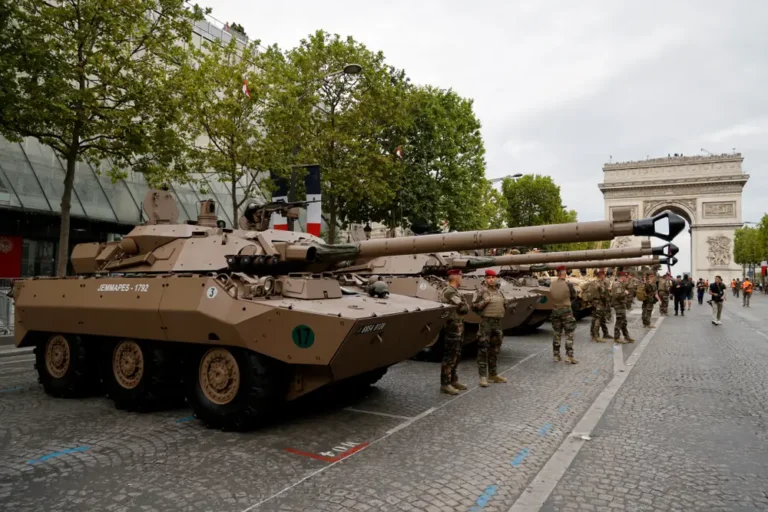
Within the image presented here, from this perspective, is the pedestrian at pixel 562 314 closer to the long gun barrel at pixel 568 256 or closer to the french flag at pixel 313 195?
the long gun barrel at pixel 568 256

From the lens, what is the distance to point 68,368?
795cm

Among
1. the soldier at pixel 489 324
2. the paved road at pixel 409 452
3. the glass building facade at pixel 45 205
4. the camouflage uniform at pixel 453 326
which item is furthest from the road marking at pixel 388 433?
the glass building facade at pixel 45 205

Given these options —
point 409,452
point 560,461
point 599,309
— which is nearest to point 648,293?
point 599,309

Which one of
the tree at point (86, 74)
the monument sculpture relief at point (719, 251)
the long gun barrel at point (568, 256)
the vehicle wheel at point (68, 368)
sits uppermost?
the tree at point (86, 74)

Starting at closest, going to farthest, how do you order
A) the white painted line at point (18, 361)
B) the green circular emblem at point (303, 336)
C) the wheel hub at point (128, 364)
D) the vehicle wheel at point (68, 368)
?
the green circular emblem at point (303, 336)
the wheel hub at point (128, 364)
the vehicle wheel at point (68, 368)
the white painted line at point (18, 361)

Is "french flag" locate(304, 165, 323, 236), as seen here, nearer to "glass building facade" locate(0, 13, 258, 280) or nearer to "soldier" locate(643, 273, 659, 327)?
"glass building facade" locate(0, 13, 258, 280)

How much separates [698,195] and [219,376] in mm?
63218

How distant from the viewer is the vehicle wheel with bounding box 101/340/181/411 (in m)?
6.98

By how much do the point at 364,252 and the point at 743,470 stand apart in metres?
4.48

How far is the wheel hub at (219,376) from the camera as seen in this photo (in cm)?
632

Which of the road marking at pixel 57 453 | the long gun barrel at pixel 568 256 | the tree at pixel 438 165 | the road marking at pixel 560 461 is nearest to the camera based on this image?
the road marking at pixel 560 461

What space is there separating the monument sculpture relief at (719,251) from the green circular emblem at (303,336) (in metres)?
63.0

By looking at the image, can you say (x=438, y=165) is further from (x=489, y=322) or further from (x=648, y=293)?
(x=489, y=322)

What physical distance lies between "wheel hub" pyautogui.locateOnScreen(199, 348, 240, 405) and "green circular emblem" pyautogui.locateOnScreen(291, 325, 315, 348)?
87cm
